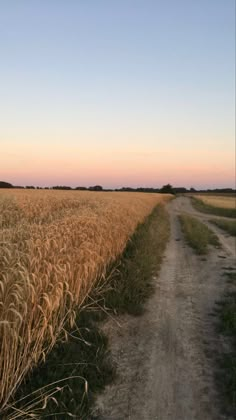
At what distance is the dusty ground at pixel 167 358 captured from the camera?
471 cm

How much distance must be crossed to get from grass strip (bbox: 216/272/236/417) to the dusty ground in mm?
121

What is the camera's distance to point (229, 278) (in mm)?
11000

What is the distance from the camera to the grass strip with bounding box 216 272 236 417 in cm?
495

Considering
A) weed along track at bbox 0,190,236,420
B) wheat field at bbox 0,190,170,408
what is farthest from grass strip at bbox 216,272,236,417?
wheat field at bbox 0,190,170,408

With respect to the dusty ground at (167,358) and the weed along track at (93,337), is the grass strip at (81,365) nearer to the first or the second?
the weed along track at (93,337)

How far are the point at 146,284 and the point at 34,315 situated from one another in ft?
16.9

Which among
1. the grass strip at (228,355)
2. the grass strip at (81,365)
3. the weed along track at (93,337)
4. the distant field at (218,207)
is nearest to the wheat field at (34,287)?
the weed along track at (93,337)

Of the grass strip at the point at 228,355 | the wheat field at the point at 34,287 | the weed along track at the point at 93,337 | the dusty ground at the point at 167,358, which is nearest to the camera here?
the wheat field at the point at 34,287

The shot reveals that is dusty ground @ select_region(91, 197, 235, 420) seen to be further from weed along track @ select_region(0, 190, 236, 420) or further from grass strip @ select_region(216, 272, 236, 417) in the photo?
grass strip @ select_region(216, 272, 236, 417)

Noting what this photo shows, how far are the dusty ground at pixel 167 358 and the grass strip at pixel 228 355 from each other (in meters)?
0.12

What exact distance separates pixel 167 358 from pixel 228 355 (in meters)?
0.88

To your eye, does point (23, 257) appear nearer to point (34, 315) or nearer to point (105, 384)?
point (34, 315)

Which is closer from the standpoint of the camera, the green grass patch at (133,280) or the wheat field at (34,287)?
the wheat field at (34,287)

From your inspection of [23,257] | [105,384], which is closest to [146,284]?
[105,384]
